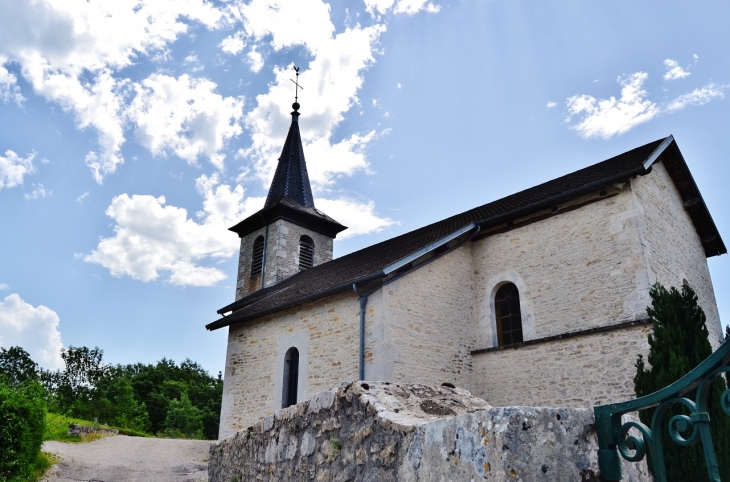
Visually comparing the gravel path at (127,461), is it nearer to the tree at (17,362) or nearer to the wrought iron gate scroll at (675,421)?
the wrought iron gate scroll at (675,421)

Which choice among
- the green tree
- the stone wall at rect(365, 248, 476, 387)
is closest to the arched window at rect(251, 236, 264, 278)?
the green tree

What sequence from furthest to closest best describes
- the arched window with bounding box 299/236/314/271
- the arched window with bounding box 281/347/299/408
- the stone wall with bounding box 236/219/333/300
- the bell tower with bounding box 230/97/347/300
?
the arched window with bounding box 299/236/314/271, the bell tower with bounding box 230/97/347/300, the stone wall with bounding box 236/219/333/300, the arched window with bounding box 281/347/299/408

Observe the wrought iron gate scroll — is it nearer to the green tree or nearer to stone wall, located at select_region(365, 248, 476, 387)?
stone wall, located at select_region(365, 248, 476, 387)

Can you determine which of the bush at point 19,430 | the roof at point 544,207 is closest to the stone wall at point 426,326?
the roof at point 544,207

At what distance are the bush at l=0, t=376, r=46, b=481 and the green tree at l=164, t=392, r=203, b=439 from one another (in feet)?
63.7

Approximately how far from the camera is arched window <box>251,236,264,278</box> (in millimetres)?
22083

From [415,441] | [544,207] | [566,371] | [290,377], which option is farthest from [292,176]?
[415,441]

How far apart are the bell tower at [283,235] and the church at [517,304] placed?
271 inches

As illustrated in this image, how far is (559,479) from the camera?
7.01 ft

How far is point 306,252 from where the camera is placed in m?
22.4

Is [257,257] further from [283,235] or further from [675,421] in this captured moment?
[675,421]

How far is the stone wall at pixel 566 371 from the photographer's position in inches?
380

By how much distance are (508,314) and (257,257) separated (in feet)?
41.9

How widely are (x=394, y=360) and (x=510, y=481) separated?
855cm
